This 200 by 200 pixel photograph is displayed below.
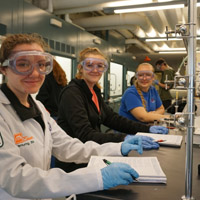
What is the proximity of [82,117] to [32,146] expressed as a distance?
2.09 feet

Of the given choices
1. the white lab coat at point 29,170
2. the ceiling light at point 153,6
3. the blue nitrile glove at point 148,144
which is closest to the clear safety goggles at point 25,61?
the white lab coat at point 29,170

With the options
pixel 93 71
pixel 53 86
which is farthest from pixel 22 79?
pixel 53 86

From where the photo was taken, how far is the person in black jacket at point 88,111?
1.69m

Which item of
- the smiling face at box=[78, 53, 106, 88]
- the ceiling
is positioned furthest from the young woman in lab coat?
the ceiling

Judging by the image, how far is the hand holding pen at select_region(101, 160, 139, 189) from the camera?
86 cm

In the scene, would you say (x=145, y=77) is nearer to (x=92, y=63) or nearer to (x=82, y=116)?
(x=92, y=63)

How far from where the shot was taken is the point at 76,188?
878 millimetres

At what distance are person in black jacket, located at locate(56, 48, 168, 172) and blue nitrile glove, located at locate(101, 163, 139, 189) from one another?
0.72 m

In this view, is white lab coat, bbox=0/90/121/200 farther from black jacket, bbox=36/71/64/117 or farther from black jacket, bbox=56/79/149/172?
black jacket, bbox=36/71/64/117

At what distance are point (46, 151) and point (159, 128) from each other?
1.06 meters

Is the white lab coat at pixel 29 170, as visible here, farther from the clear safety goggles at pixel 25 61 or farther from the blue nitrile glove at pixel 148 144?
the blue nitrile glove at pixel 148 144

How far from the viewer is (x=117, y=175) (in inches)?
33.9

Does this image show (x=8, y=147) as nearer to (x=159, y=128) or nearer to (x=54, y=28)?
(x=159, y=128)

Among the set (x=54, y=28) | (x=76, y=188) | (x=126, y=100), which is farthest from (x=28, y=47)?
(x=54, y=28)
